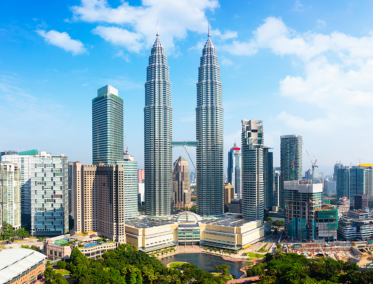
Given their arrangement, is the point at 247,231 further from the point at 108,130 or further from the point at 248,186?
the point at 108,130

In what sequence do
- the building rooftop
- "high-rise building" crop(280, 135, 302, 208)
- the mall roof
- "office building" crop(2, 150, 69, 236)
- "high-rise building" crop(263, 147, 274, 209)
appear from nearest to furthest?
1. the mall roof
2. the building rooftop
3. "office building" crop(2, 150, 69, 236)
4. "high-rise building" crop(263, 147, 274, 209)
5. "high-rise building" crop(280, 135, 302, 208)

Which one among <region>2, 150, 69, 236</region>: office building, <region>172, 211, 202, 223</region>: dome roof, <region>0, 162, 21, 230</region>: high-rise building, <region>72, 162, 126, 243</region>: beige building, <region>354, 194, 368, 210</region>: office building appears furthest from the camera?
<region>354, 194, 368, 210</region>: office building

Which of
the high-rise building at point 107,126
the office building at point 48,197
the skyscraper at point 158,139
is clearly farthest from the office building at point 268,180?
the office building at point 48,197

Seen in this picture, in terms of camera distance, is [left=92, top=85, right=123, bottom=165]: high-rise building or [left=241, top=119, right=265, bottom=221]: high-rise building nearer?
[left=241, top=119, right=265, bottom=221]: high-rise building

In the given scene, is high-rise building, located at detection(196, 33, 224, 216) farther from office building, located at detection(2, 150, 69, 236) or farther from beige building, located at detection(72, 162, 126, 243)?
office building, located at detection(2, 150, 69, 236)

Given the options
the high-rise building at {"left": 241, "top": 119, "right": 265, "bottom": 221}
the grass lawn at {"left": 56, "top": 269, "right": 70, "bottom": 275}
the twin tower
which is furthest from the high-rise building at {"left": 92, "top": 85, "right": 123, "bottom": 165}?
the grass lawn at {"left": 56, "top": 269, "right": 70, "bottom": 275}

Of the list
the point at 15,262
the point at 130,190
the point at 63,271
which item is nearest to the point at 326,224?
the point at 130,190

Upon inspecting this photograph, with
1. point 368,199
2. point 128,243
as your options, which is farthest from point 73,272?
point 368,199
